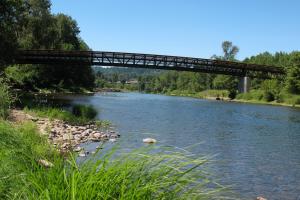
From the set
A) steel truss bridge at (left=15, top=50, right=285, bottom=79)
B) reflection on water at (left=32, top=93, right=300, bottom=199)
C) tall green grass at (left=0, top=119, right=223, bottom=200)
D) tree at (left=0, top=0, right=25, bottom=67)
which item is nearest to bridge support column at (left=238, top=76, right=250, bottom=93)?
steel truss bridge at (left=15, top=50, right=285, bottom=79)

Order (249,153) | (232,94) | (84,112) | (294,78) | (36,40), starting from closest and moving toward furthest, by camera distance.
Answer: (249,153)
(84,112)
(36,40)
(294,78)
(232,94)

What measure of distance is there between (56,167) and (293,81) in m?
84.2

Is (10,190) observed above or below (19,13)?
below

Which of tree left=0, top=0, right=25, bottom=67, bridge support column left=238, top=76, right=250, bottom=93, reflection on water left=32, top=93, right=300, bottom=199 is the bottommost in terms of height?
reflection on water left=32, top=93, right=300, bottom=199

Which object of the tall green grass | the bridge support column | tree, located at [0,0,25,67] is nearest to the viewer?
the tall green grass

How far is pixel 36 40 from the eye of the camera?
76812 mm

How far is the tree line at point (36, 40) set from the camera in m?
37.8

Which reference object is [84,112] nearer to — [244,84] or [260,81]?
[244,84]

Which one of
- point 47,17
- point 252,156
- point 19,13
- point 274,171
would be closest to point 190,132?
point 252,156

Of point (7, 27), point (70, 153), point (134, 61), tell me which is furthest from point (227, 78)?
point (70, 153)

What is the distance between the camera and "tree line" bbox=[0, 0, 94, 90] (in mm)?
37787

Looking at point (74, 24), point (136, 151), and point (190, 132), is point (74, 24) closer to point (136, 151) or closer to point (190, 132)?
point (190, 132)

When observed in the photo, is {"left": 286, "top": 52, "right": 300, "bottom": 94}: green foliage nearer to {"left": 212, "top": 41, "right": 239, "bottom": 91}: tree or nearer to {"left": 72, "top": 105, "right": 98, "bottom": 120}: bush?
{"left": 212, "top": 41, "right": 239, "bottom": 91}: tree

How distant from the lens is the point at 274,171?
16688 mm
